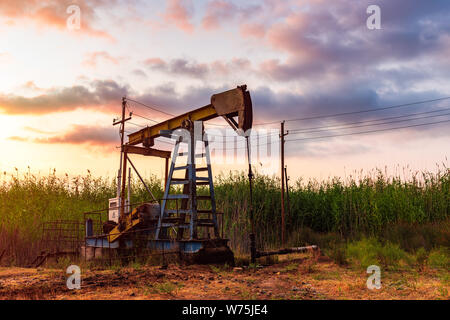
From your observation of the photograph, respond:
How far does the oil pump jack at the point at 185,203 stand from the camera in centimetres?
1047

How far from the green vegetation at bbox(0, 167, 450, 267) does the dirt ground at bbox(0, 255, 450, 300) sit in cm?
240

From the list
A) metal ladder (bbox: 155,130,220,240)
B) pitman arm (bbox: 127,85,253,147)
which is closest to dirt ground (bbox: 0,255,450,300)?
metal ladder (bbox: 155,130,220,240)

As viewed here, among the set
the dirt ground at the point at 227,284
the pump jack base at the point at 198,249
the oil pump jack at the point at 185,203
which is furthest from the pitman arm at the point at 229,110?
the dirt ground at the point at 227,284

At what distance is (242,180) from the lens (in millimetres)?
19562

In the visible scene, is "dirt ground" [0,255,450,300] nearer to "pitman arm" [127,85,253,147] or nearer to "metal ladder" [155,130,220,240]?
"metal ladder" [155,130,220,240]

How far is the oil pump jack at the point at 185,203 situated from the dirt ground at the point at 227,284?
655mm

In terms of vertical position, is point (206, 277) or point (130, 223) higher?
point (130, 223)

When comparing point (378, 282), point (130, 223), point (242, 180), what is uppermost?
point (242, 180)

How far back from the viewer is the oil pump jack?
10.5m

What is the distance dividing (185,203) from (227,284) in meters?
4.19
